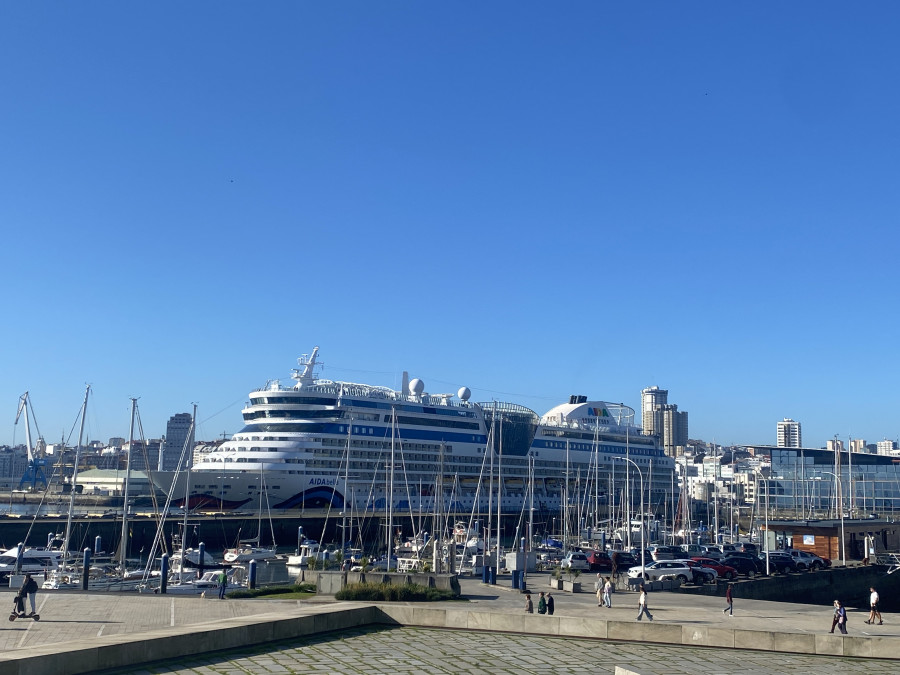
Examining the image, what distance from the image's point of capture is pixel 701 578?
124ft

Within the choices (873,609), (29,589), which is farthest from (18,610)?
(873,609)

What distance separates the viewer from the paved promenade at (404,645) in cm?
1503

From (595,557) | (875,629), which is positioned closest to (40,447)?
(595,557)

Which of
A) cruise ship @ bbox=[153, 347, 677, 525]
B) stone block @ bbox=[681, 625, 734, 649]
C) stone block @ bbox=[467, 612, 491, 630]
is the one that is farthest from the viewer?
cruise ship @ bbox=[153, 347, 677, 525]

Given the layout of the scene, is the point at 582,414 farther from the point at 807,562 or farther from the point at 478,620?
the point at 478,620

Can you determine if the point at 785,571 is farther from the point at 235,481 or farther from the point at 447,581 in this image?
the point at 235,481

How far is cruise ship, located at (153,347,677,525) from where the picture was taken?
2901 inches

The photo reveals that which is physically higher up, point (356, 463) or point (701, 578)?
point (356, 463)

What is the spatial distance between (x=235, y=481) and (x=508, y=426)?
33.2m

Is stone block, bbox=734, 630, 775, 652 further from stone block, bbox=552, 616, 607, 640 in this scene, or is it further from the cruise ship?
the cruise ship

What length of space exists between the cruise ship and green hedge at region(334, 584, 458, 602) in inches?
1230

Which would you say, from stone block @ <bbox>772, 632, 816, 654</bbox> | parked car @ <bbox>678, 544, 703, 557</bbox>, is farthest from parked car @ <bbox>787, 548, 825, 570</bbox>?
stone block @ <bbox>772, 632, 816, 654</bbox>

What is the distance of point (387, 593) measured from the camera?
23.9 metres

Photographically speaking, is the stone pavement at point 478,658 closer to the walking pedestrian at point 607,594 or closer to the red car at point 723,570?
the walking pedestrian at point 607,594
